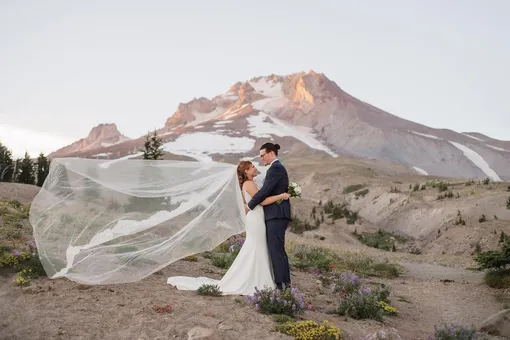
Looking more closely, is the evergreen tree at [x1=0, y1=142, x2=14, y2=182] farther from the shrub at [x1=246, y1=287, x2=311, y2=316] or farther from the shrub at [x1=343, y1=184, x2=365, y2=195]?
the shrub at [x1=246, y1=287, x2=311, y2=316]

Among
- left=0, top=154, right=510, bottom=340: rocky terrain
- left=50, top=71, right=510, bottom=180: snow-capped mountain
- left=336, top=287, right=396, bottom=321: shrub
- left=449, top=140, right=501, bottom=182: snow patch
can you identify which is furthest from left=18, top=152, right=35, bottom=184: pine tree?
left=449, top=140, right=501, bottom=182: snow patch

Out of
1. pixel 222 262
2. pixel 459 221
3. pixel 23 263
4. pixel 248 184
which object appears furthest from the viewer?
pixel 459 221

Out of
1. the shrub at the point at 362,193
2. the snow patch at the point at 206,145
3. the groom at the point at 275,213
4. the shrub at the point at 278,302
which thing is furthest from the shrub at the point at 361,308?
the snow patch at the point at 206,145

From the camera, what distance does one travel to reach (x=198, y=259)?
1252 centimetres

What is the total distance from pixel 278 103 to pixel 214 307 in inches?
6601

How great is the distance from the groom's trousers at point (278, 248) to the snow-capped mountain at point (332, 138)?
297 feet

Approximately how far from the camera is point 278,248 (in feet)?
26.4

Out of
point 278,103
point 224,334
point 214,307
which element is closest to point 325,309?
point 214,307

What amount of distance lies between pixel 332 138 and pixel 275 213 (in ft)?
422

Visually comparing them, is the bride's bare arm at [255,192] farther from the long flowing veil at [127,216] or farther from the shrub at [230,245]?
the shrub at [230,245]

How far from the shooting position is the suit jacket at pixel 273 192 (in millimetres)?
8008

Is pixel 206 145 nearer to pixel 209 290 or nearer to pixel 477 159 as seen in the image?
pixel 477 159

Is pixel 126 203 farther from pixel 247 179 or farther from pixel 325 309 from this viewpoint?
pixel 325 309

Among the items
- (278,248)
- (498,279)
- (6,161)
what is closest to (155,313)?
(278,248)
